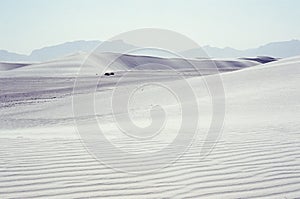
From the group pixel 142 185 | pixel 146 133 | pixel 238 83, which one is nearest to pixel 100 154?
pixel 142 185

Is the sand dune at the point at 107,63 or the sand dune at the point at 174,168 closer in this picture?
the sand dune at the point at 174,168

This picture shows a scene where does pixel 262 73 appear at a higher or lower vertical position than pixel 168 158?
higher

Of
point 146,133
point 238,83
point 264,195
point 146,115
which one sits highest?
point 238,83

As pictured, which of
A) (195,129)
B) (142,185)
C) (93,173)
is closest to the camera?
(142,185)

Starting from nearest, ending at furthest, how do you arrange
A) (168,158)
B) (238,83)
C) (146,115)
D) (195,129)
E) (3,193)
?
(3,193) → (168,158) → (195,129) → (146,115) → (238,83)

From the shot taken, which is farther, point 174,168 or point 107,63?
point 107,63

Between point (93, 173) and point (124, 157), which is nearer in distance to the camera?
point (93, 173)

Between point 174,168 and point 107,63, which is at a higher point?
point 107,63

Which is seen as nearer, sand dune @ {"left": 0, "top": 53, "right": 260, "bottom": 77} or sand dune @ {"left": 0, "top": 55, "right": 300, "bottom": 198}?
sand dune @ {"left": 0, "top": 55, "right": 300, "bottom": 198}

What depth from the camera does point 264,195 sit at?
3.34m

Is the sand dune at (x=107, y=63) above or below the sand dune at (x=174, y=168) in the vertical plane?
above

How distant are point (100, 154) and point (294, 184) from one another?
229 cm

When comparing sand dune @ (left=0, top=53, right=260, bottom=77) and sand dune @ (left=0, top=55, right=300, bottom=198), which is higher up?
sand dune @ (left=0, top=53, right=260, bottom=77)

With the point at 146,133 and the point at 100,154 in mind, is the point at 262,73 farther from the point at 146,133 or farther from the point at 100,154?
the point at 100,154
